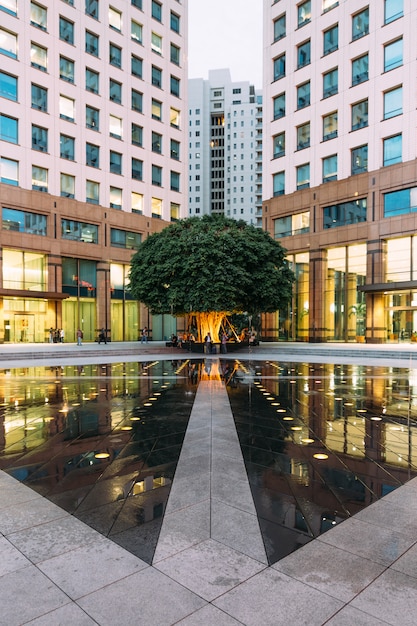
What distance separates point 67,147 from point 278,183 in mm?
21782

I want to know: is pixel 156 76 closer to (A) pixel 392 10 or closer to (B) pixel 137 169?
(B) pixel 137 169

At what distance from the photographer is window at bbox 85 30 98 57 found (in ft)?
129

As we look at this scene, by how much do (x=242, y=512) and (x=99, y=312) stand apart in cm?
3787

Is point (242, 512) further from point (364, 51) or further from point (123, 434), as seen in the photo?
point (364, 51)

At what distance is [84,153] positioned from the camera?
39.1 metres

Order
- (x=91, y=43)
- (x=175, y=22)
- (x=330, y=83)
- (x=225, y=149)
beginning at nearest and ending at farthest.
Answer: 1. (x=330, y=83)
2. (x=91, y=43)
3. (x=175, y=22)
4. (x=225, y=149)

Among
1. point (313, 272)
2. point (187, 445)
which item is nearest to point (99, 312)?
point (313, 272)

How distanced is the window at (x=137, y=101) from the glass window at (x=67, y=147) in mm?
9297

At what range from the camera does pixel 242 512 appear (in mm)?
4191

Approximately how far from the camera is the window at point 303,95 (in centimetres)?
3941

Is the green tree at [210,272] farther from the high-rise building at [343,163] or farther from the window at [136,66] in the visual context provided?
the window at [136,66]

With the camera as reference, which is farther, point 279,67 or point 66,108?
point 279,67

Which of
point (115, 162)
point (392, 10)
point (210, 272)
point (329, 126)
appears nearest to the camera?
point (210, 272)

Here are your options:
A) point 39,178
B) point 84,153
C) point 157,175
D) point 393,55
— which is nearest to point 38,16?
point 84,153
